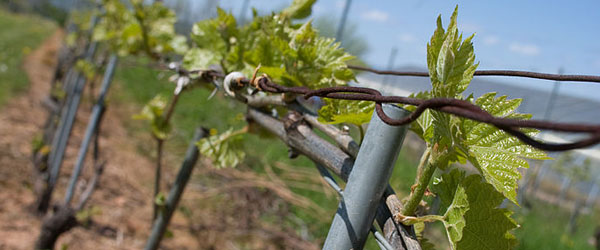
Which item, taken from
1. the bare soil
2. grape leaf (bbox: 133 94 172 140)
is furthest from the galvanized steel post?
the bare soil

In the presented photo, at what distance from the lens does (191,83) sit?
Answer: 1140 mm

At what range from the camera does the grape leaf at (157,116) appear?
57.2 inches

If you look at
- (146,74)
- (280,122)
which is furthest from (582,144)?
(146,74)

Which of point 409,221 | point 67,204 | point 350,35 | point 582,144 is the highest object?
point 350,35

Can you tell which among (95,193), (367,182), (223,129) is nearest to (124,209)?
(95,193)

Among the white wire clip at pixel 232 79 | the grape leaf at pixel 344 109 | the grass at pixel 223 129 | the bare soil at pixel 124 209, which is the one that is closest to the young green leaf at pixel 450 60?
the grape leaf at pixel 344 109

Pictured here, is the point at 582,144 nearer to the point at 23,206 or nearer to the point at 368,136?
the point at 368,136

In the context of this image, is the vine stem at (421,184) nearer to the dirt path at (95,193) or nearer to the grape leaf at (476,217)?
the grape leaf at (476,217)

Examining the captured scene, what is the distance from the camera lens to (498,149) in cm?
40

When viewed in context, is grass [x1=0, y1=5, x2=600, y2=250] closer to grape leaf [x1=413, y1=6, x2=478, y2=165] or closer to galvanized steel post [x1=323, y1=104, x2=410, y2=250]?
galvanized steel post [x1=323, y1=104, x2=410, y2=250]

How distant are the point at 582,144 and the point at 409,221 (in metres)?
0.23

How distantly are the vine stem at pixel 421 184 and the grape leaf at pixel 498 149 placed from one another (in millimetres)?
43

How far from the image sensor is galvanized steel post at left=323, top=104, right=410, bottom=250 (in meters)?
0.46

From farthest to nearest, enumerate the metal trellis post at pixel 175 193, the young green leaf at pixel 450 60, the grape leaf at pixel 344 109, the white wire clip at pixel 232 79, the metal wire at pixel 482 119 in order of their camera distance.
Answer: the metal trellis post at pixel 175 193
the white wire clip at pixel 232 79
the grape leaf at pixel 344 109
the young green leaf at pixel 450 60
the metal wire at pixel 482 119
